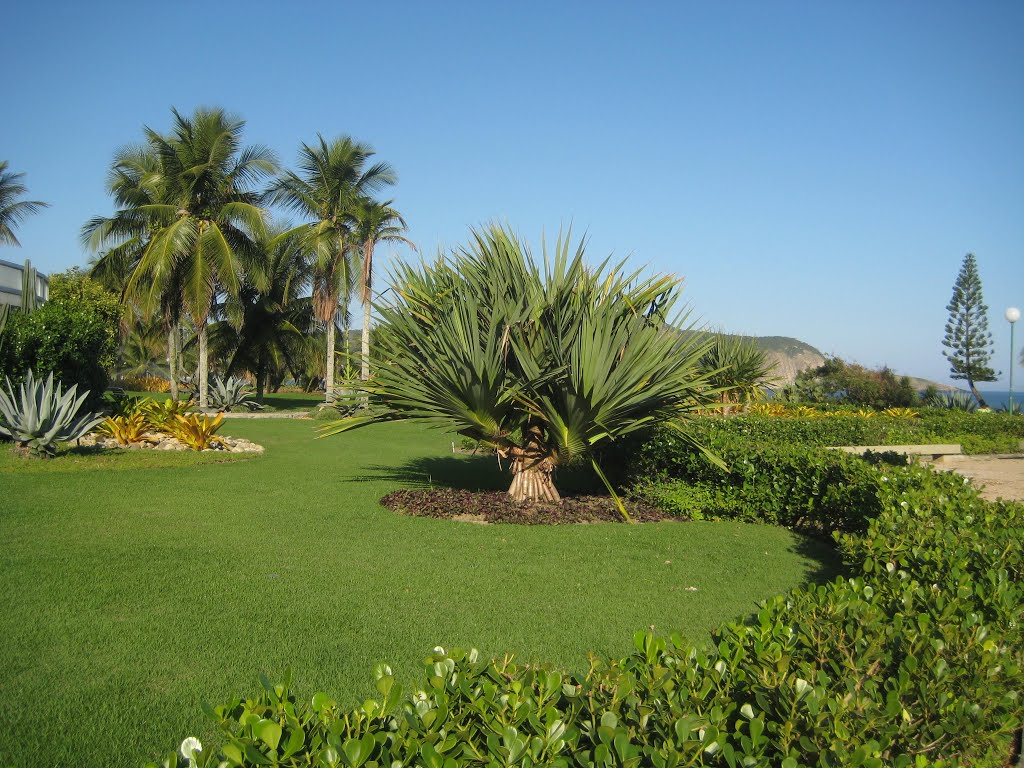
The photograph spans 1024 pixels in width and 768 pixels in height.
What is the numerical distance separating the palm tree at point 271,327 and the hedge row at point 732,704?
28226 mm

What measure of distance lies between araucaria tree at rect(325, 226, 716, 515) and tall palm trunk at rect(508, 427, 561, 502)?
0.04 ft

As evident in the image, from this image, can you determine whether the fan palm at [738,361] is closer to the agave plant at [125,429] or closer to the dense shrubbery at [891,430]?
the dense shrubbery at [891,430]

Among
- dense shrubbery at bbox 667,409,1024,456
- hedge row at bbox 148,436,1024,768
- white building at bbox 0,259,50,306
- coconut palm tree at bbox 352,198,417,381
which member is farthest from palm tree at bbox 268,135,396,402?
hedge row at bbox 148,436,1024,768

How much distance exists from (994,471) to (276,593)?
41.0 feet

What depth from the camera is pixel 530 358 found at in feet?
25.0

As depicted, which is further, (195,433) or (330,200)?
(330,200)

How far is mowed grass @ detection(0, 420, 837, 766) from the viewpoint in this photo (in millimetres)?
3521

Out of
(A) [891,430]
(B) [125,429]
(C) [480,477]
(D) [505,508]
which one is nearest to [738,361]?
(A) [891,430]

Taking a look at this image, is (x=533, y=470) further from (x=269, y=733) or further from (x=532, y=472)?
(x=269, y=733)

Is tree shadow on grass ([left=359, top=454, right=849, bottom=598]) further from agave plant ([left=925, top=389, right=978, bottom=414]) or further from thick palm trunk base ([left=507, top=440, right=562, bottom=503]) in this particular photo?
agave plant ([left=925, top=389, right=978, bottom=414])

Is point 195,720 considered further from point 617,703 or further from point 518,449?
point 518,449

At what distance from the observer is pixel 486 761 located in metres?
2.04

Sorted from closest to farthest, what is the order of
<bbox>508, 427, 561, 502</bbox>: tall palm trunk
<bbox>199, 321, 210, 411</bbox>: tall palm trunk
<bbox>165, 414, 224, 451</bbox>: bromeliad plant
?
<bbox>508, 427, 561, 502</bbox>: tall palm trunk < <bbox>165, 414, 224, 451</bbox>: bromeliad plant < <bbox>199, 321, 210, 411</bbox>: tall palm trunk

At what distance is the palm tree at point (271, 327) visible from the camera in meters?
31.0
